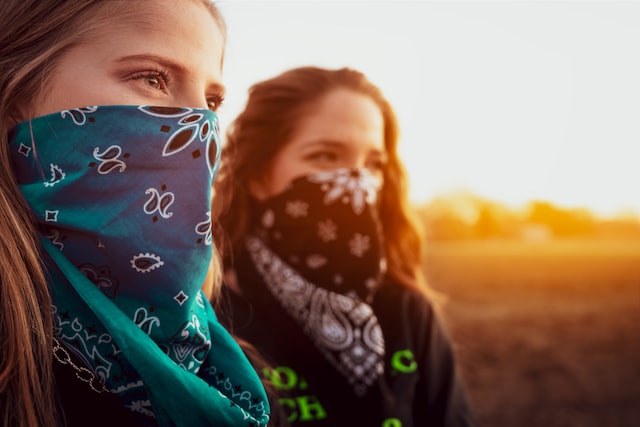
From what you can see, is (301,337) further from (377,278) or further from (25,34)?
(25,34)

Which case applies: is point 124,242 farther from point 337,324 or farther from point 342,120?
point 342,120

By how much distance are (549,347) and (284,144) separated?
6922 mm

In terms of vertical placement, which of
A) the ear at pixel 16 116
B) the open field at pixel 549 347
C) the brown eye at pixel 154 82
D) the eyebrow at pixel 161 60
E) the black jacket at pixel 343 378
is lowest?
the open field at pixel 549 347

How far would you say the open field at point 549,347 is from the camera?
5617 mm

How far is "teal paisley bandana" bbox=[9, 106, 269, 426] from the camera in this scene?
1269 mm

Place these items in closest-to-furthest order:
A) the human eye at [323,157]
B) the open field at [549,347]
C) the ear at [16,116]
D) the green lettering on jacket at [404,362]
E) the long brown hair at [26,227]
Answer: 1. the long brown hair at [26,227]
2. the ear at [16,116]
3. the green lettering on jacket at [404,362]
4. the human eye at [323,157]
5. the open field at [549,347]

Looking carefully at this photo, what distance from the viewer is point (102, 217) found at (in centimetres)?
128

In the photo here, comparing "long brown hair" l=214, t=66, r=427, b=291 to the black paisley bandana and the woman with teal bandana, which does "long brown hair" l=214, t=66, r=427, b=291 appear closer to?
the black paisley bandana

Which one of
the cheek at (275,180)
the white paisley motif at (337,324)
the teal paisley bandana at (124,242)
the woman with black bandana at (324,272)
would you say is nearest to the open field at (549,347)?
the woman with black bandana at (324,272)

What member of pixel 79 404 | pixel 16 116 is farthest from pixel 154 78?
pixel 79 404

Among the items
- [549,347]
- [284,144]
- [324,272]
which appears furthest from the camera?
[549,347]

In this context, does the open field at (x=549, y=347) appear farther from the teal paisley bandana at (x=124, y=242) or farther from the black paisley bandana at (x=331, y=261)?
the teal paisley bandana at (x=124, y=242)

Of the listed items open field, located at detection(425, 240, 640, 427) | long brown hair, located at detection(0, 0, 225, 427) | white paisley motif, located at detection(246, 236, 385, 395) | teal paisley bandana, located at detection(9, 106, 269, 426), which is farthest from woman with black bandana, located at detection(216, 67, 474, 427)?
open field, located at detection(425, 240, 640, 427)

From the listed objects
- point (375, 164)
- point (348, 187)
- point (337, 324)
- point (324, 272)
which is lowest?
point (337, 324)
